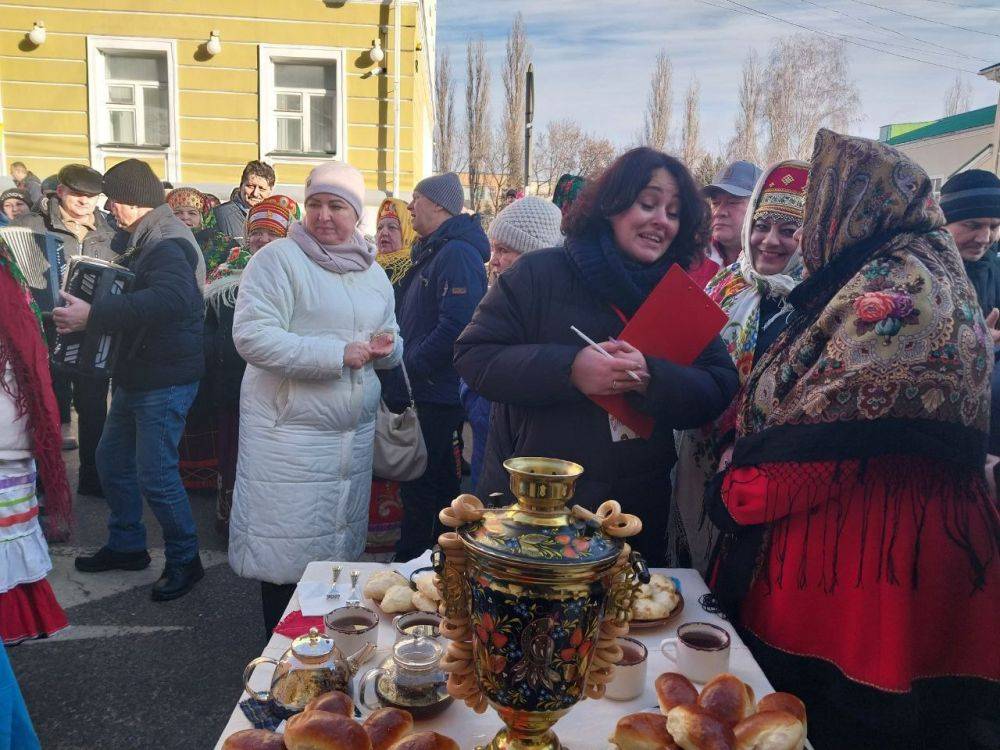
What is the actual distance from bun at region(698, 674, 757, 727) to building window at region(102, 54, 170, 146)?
12.1 metres

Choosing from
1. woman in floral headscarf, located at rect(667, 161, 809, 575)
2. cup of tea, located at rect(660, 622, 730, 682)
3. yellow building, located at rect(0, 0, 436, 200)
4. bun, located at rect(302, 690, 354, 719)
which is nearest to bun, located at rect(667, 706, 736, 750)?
cup of tea, located at rect(660, 622, 730, 682)

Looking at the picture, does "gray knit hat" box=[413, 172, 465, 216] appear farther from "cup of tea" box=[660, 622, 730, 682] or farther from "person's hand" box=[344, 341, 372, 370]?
"cup of tea" box=[660, 622, 730, 682]

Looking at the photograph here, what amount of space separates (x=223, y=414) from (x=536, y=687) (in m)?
3.78

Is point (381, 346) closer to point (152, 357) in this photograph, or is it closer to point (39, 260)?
point (152, 357)

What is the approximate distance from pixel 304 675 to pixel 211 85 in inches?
455

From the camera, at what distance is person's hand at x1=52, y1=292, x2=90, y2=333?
3208 millimetres

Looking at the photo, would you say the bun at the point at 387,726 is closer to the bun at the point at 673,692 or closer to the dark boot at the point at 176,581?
the bun at the point at 673,692

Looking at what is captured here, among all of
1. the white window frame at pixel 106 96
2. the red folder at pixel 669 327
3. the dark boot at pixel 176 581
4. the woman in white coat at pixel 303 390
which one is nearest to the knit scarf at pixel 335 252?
the woman in white coat at pixel 303 390

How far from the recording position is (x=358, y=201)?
2869 mm

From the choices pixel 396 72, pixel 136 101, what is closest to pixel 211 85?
pixel 136 101

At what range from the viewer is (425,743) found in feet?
3.56

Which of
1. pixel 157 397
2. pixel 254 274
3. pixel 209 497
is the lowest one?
pixel 209 497

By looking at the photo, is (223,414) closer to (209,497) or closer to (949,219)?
(209,497)

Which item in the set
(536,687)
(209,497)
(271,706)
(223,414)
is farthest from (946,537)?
(209,497)
